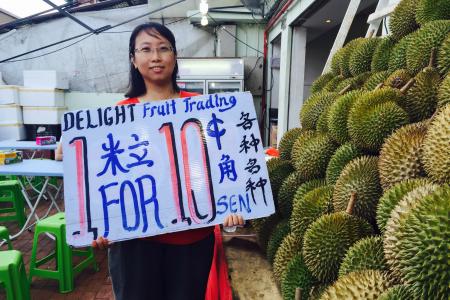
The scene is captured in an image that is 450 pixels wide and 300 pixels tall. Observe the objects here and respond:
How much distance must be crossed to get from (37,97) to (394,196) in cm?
697

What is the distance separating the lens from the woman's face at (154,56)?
4.18ft

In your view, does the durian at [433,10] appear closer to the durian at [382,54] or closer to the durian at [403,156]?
the durian at [382,54]

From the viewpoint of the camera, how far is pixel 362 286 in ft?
2.31

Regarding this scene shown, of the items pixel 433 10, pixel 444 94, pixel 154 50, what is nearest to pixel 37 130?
pixel 154 50

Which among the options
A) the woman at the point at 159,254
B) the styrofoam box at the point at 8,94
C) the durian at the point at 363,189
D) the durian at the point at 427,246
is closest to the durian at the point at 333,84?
the durian at the point at 363,189

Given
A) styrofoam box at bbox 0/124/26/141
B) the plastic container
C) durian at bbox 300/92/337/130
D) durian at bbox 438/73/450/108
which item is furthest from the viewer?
the plastic container

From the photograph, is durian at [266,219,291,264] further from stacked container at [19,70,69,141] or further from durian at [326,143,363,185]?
stacked container at [19,70,69,141]

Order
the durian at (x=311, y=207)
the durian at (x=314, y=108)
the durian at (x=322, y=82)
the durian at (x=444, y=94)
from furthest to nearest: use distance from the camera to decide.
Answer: the durian at (x=322, y=82) → the durian at (x=314, y=108) → the durian at (x=311, y=207) → the durian at (x=444, y=94)

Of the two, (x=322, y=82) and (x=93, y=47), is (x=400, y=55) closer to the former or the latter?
(x=322, y=82)

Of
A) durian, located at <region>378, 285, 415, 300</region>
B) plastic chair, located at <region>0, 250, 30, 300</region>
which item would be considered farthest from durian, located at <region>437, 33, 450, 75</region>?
plastic chair, located at <region>0, 250, 30, 300</region>

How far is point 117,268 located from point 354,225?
0.88m

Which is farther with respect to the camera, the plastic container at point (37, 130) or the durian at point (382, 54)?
the plastic container at point (37, 130)

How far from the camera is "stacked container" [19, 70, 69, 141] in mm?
6234

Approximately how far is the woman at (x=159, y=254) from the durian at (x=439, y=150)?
616mm
